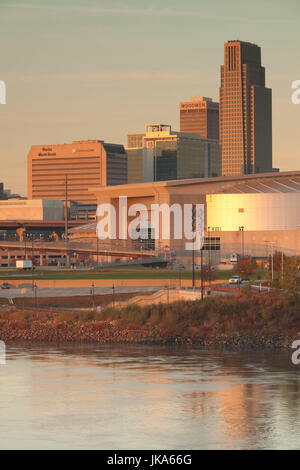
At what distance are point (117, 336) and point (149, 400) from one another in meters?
28.9

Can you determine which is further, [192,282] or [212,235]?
[212,235]

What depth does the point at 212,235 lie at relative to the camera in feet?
589

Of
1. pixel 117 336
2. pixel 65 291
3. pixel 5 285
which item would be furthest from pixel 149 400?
pixel 5 285

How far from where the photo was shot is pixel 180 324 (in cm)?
8669

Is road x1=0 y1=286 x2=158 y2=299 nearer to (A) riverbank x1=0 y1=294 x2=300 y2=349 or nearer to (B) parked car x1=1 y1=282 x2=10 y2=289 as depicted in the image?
(B) parked car x1=1 y1=282 x2=10 y2=289

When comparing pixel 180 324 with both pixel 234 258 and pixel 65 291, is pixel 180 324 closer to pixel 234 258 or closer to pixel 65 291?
pixel 65 291

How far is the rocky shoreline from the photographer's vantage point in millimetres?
81375

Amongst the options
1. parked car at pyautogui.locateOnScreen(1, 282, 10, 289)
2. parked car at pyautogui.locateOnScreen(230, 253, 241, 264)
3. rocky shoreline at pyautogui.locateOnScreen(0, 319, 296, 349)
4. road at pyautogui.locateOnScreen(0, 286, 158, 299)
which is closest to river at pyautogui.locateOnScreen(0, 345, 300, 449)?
rocky shoreline at pyautogui.locateOnScreen(0, 319, 296, 349)

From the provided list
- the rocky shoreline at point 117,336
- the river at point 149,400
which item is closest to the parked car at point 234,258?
the rocky shoreline at point 117,336
